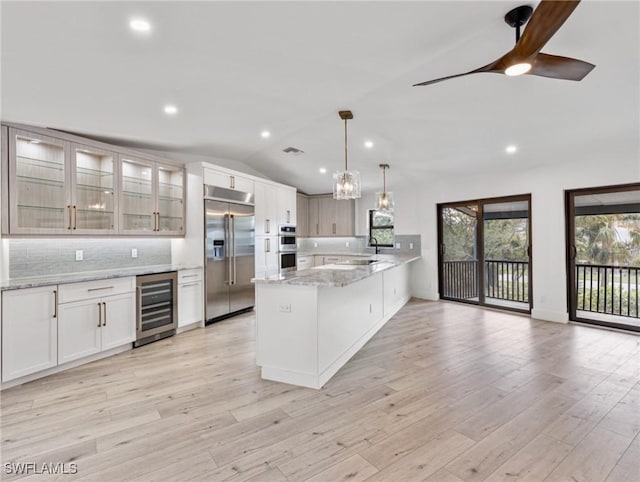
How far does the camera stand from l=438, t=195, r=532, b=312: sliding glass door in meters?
5.12

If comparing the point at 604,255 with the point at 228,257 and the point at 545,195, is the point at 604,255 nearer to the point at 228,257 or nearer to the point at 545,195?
the point at 545,195

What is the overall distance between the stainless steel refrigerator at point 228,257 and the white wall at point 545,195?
348 centimetres

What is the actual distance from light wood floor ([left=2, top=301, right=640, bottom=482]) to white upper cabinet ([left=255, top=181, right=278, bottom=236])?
2.55 m

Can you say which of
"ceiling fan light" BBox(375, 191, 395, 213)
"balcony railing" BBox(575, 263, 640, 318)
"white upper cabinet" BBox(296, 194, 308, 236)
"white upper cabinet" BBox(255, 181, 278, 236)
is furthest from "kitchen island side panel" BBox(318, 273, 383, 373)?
"white upper cabinet" BBox(296, 194, 308, 236)

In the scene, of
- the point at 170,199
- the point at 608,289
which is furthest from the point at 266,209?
the point at 608,289

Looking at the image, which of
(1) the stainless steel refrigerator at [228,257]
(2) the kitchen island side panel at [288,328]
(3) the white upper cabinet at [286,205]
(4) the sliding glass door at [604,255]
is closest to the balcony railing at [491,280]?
(4) the sliding glass door at [604,255]

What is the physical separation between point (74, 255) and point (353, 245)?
17.6 ft

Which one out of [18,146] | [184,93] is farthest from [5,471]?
[184,93]

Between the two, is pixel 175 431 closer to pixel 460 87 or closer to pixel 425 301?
pixel 460 87

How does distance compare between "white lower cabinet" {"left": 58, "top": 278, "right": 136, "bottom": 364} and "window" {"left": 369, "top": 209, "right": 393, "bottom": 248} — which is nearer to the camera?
"white lower cabinet" {"left": 58, "top": 278, "right": 136, "bottom": 364}

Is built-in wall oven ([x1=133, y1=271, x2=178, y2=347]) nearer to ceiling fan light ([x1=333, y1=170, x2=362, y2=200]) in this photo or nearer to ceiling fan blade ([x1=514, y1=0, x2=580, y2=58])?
ceiling fan light ([x1=333, y1=170, x2=362, y2=200])

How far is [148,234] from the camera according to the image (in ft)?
13.3

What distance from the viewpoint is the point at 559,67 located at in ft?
6.39

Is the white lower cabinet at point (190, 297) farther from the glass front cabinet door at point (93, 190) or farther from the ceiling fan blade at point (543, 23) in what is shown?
the ceiling fan blade at point (543, 23)
